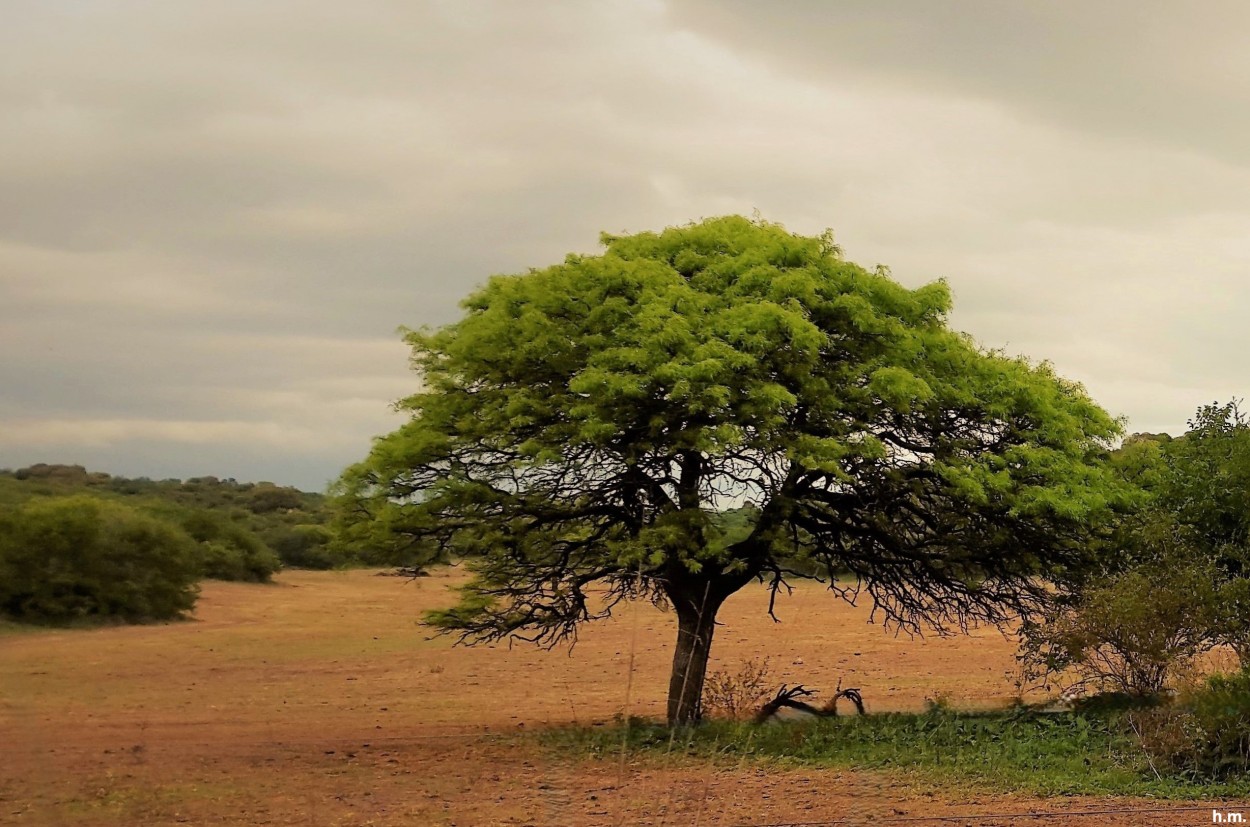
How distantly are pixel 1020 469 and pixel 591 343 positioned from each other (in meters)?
6.36

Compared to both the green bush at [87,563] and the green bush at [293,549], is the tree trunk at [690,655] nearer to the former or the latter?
the green bush at [87,563]

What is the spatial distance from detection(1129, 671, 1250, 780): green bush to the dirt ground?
5.11ft

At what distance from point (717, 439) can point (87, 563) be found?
30477mm

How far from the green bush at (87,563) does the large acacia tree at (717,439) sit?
2431cm

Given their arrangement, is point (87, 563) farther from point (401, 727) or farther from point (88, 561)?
point (401, 727)

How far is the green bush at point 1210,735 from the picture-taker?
39.7 feet

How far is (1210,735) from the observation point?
12.2 m

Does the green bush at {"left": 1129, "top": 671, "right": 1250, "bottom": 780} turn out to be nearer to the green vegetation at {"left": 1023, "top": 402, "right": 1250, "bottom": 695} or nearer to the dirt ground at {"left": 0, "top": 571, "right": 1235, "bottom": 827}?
the green vegetation at {"left": 1023, "top": 402, "right": 1250, "bottom": 695}

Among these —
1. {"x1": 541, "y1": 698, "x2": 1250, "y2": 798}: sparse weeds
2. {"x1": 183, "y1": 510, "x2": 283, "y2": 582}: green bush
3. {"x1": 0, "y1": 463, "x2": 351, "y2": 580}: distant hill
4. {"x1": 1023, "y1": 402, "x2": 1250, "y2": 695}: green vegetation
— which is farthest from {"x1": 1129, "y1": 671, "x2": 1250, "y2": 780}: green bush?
{"x1": 183, "y1": 510, "x2": 283, "y2": 582}: green bush

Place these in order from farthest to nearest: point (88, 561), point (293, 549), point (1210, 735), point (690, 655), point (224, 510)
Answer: point (224, 510) → point (293, 549) → point (88, 561) → point (690, 655) → point (1210, 735)

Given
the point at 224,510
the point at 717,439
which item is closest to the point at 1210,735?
the point at 717,439

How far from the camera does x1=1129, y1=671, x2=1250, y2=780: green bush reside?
1209 cm

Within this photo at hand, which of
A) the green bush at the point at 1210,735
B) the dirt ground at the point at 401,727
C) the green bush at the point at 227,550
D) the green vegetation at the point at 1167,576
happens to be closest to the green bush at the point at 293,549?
the green bush at the point at 227,550

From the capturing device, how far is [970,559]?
16.9 metres
